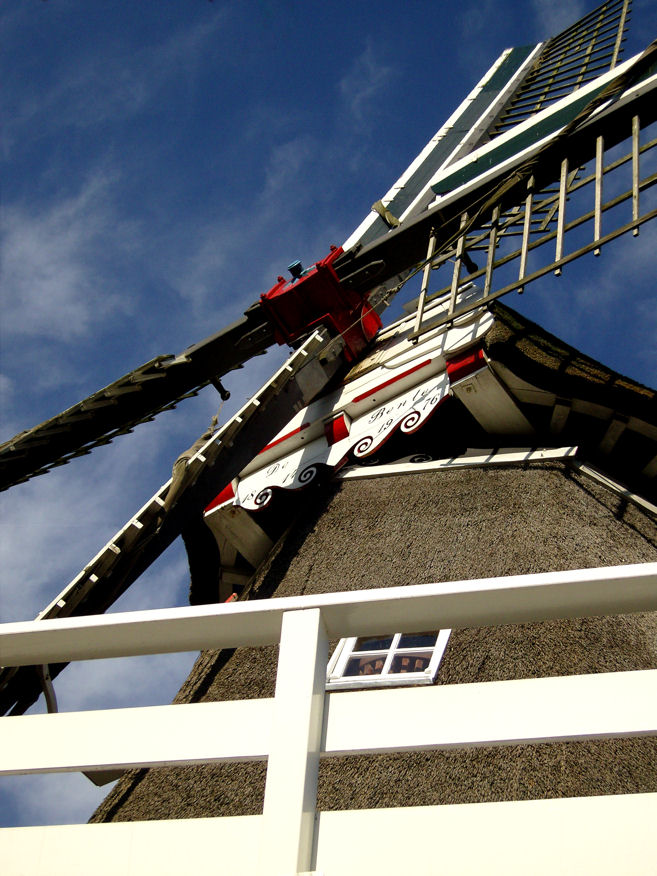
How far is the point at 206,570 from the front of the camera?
5.43 m

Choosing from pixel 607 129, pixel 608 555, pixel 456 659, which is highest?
pixel 607 129

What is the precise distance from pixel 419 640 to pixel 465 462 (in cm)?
144

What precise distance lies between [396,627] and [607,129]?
415 centimetres

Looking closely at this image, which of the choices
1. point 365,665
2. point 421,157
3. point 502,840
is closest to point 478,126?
point 421,157

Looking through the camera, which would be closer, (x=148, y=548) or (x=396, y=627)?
(x=396, y=627)

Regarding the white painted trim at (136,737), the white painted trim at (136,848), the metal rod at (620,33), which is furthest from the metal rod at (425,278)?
the metal rod at (620,33)

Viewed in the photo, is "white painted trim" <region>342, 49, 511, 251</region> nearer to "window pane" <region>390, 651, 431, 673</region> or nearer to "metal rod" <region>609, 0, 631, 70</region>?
"metal rod" <region>609, 0, 631, 70</region>

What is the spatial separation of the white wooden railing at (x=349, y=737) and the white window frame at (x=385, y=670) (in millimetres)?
1421

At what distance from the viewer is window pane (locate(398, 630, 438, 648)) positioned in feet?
11.0

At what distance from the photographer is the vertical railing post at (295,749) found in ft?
4.54

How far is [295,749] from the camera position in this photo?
4.93ft

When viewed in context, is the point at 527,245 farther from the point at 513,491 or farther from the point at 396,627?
the point at 396,627

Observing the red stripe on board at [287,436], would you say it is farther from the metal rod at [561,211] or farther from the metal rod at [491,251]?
the metal rod at [561,211]

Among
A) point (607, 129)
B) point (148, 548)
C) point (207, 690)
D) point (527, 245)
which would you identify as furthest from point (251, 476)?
point (607, 129)
